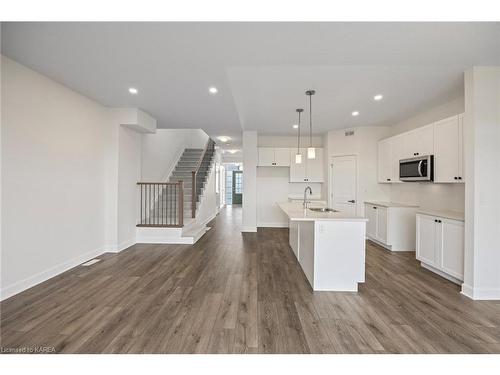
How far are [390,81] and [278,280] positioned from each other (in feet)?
10.5

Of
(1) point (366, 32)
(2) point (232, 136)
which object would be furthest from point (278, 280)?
(2) point (232, 136)

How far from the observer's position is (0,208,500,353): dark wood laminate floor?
184cm

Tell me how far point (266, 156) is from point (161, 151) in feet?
11.0

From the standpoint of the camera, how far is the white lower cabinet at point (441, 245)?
3.00 metres

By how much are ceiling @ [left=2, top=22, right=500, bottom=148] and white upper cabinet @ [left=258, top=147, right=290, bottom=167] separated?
255 cm

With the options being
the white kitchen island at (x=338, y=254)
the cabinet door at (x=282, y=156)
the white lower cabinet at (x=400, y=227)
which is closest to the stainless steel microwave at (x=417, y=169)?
the white lower cabinet at (x=400, y=227)

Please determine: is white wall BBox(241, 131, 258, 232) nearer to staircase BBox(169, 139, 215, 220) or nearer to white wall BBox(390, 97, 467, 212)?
staircase BBox(169, 139, 215, 220)

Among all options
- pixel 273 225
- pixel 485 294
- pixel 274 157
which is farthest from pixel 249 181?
pixel 485 294

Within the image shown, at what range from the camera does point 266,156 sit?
6742mm

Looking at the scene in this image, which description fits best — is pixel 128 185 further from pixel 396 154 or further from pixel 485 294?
pixel 485 294

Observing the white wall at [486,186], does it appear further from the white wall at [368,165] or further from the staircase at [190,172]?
the staircase at [190,172]

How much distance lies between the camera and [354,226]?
9.36ft

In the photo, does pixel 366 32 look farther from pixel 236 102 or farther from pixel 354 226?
pixel 236 102
